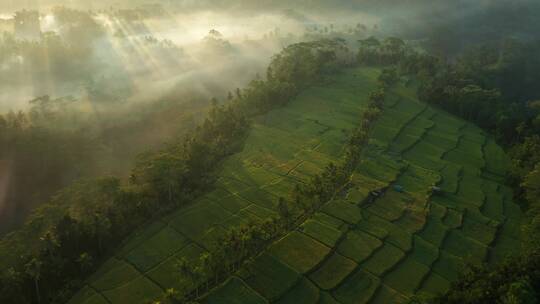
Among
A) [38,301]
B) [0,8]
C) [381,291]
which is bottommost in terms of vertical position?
[381,291]

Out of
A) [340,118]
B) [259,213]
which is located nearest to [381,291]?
[259,213]

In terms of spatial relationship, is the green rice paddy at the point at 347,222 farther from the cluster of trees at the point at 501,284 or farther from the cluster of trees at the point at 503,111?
the cluster of trees at the point at 501,284

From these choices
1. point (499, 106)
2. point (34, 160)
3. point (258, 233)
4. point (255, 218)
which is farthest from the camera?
point (499, 106)

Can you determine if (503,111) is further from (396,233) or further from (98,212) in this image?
(98,212)

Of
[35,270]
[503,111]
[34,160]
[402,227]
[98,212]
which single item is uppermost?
[98,212]

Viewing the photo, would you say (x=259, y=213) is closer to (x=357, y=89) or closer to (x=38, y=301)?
(x=38, y=301)

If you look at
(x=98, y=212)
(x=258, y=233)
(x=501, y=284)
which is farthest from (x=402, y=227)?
(x=98, y=212)

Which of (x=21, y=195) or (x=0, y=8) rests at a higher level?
(x=0, y=8)
